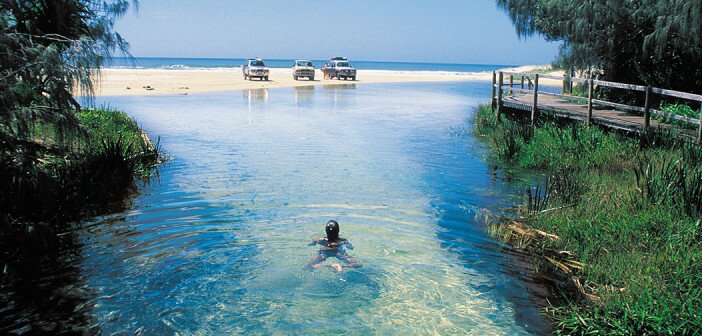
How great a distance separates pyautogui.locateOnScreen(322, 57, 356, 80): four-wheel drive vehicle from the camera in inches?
2341

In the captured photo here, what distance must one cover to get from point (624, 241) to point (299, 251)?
13.9 feet

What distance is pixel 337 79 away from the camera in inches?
2453

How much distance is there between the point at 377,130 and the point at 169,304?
53.8 feet

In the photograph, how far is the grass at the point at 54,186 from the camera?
7.20 metres

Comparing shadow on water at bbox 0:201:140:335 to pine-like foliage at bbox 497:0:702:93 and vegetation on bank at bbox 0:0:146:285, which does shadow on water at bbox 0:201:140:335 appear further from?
pine-like foliage at bbox 497:0:702:93

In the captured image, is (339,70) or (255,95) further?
(339,70)

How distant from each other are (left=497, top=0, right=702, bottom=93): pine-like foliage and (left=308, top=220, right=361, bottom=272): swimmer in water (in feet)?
30.0

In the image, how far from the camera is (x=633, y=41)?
57.8 feet

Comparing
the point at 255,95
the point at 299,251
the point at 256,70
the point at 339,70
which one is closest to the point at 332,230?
the point at 299,251

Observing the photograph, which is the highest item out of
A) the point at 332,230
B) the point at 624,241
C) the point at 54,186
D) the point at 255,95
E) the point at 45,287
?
the point at 255,95

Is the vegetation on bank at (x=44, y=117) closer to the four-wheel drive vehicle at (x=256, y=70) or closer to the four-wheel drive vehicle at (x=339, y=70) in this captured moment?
the four-wheel drive vehicle at (x=256, y=70)

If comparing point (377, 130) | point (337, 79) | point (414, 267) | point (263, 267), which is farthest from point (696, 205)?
point (337, 79)

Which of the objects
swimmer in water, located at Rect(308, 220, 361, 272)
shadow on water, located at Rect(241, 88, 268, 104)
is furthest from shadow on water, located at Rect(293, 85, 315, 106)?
swimmer in water, located at Rect(308, 220, 361, 272)

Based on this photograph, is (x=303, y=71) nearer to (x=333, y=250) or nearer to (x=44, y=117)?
(x=333, y=250)
